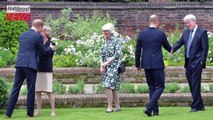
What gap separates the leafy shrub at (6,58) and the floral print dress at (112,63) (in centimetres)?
427

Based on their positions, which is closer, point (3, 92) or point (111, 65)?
point (3, 92)

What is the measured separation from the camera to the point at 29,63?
13188 mm

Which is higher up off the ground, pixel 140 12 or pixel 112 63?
pixel 140 12

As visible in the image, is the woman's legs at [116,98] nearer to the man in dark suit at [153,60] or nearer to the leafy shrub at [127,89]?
the man in dark suit at [153,60]

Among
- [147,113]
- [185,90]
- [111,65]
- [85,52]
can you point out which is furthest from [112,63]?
[85,52]

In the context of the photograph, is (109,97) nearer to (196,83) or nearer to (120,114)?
(120,114)

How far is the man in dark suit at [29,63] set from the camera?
1323cm

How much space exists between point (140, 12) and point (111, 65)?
8.03 meters

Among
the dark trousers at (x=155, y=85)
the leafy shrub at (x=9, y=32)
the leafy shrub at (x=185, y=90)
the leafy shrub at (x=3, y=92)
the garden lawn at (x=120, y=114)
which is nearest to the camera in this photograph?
the garden lawn at (x=120, y=114)

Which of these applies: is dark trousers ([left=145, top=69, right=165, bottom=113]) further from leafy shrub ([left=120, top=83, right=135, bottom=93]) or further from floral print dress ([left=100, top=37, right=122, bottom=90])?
leafy shrub ([left=120, top=83, right=135, bottom=93])

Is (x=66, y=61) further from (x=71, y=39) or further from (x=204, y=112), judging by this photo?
(x=204, y=112)

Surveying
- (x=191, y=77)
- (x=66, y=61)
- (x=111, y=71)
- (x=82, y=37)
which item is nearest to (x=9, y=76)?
(x=66, y=61)

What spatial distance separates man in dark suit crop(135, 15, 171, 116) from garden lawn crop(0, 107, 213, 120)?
12.9 inches

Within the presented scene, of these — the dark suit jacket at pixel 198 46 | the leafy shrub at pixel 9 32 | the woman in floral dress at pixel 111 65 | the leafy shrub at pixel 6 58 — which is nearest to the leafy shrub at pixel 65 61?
the leafy shrub at pixel 6 58
